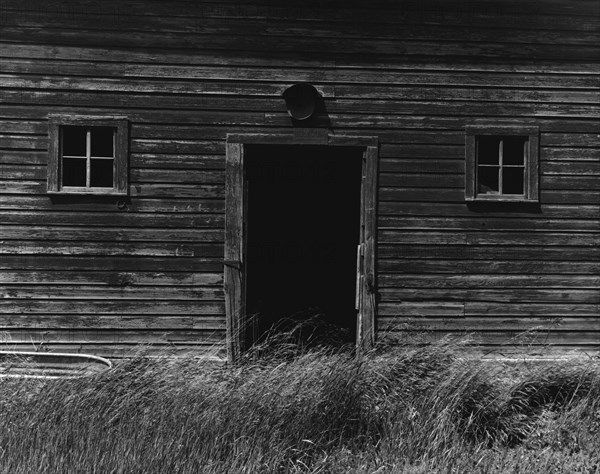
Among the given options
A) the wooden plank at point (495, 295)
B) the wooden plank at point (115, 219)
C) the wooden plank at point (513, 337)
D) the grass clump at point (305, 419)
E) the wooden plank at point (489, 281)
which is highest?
the wooden plank at point (115, 219)

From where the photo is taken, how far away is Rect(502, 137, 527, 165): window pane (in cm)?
934

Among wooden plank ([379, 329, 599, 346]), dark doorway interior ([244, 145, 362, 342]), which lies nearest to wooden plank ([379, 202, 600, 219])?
wooden plank ([379, 329, 599, 346])

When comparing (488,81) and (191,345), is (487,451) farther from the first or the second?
(488,81)

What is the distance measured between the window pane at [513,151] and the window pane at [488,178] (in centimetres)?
17

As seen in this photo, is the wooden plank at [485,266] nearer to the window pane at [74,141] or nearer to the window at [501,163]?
the window at [501,163]

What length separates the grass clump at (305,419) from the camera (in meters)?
5.77

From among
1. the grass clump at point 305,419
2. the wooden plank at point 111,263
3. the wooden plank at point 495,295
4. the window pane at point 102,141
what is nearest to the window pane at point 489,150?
the wooden plank at point 495,295

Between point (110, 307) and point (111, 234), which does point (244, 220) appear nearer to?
point (111, 234)

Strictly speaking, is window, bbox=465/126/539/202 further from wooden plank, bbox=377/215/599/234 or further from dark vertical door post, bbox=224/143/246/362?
dark vertical door post, bbox=224/143/246/362

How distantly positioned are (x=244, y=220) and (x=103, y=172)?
5.89 feet

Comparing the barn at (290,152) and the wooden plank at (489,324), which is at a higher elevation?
the barn at (290,152)

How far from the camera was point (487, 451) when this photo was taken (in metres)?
6.43

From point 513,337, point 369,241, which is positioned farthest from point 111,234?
point 513,337

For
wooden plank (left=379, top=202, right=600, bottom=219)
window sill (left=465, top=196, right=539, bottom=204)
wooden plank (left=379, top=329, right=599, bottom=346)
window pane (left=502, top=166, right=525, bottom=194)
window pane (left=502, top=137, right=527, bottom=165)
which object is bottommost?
wooden plank (left=379, top=329, right=599, bottom=346)
